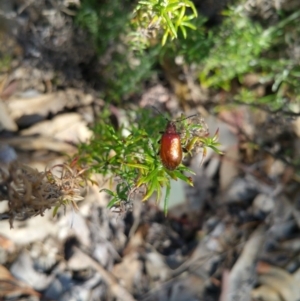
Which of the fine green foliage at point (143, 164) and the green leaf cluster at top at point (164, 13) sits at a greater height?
the green leaf cluster at top at point (164, 13)

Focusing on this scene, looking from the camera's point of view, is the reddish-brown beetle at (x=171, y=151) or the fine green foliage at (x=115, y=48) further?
the fine green foliage at (x=115, y=48)

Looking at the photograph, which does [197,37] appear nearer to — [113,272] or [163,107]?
[163,107]

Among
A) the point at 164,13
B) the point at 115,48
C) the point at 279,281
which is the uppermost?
the point at 164,13

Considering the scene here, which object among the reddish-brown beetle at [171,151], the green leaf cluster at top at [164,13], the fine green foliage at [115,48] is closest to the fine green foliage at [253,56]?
the fine green foliage at [115,48]

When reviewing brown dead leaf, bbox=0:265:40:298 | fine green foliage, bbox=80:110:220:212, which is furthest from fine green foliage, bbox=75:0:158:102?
brown dead leaf, bbox=0:265:40:298

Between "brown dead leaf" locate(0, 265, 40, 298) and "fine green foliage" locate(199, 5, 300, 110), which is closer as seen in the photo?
"brown dead leaf" locate(0, 265, 40, 298)

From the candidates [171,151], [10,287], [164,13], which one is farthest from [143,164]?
[10,287]

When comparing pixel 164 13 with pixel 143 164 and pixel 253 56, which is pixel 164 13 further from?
pixel 253 56

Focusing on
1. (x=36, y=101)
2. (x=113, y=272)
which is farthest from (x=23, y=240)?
(x=36, y=101)

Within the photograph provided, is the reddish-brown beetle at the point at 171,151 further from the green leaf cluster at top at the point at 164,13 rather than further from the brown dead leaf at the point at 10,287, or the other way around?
the brown dead leaf at the point at 10,287

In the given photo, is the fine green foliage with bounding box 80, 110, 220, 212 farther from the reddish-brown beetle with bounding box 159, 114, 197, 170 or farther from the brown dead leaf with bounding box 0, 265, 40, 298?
the brown dead leaf with bounding box 0, 265, 40, 298

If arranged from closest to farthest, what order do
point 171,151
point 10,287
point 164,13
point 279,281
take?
point 171,151
point 164,13
point 10,287
point 279,281
